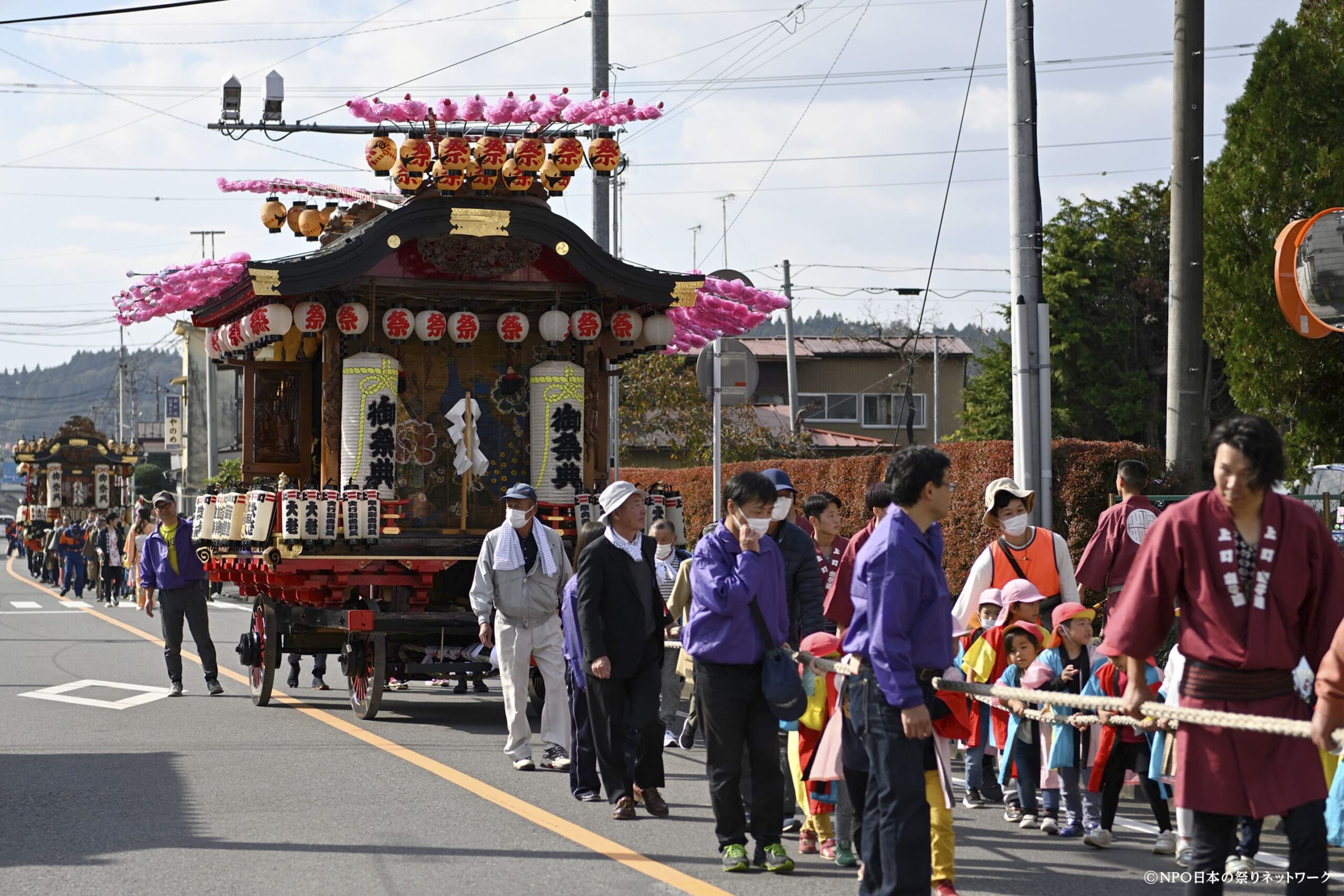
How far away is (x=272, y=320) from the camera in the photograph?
13.4m

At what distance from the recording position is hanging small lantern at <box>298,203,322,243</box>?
1571 cm

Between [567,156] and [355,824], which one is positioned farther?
[567,156]

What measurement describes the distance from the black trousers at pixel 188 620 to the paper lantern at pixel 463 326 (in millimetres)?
3805

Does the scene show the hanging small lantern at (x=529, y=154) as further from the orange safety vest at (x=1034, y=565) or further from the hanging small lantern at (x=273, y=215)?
the orange safety vest at (x=1034, y=565)

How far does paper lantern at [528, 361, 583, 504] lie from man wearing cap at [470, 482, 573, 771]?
3.45 m

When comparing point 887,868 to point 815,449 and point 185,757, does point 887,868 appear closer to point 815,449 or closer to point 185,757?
point 185,757

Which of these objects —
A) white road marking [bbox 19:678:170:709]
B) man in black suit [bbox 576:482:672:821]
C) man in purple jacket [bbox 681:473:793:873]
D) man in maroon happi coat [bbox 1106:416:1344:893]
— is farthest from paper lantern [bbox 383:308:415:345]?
man in maroon happi coat [bbox 1106:416:1344:893]

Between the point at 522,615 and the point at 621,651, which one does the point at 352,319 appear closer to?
the point at 522,615

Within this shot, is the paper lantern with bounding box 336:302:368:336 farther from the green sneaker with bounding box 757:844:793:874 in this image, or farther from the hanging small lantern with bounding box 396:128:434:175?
the green sneaker with bounding box 757:844:793:874

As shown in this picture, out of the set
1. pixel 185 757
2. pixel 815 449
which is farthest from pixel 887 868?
pixel 815 449

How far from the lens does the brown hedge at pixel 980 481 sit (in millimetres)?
15031

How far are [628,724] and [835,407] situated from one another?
4452 cm

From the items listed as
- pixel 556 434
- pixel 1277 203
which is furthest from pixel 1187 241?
pixel 556 434

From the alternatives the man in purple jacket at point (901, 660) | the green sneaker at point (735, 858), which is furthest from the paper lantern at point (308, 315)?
the man in purple jacket at point (901, 660)
